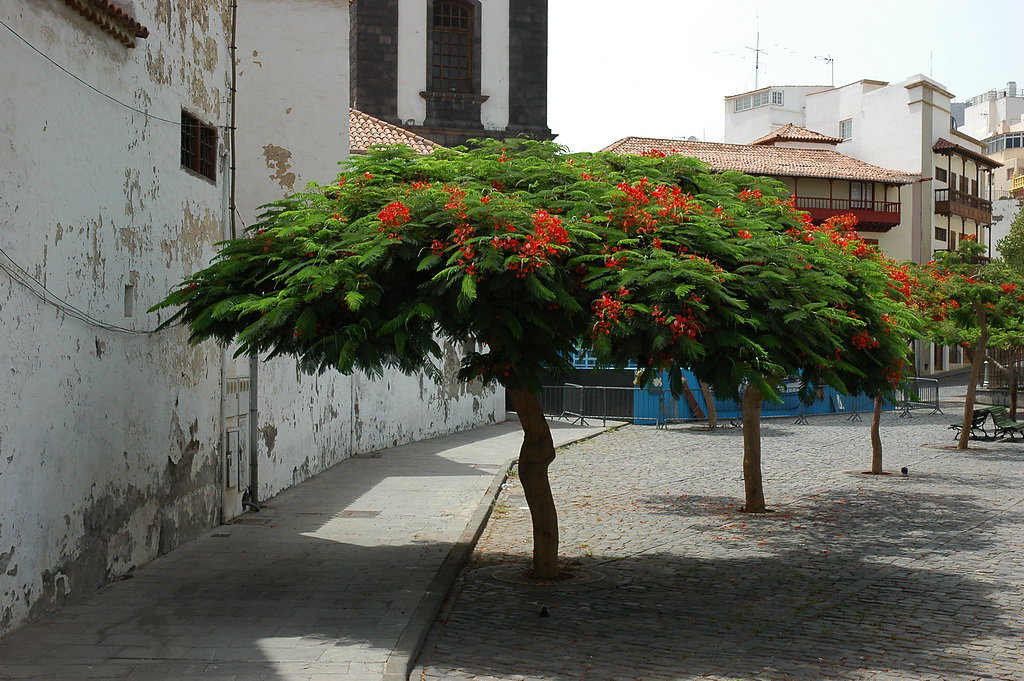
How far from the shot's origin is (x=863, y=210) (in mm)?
55906

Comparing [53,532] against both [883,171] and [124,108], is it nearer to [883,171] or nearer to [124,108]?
[124,108]

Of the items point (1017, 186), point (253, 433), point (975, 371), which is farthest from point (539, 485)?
point (1017, 186)

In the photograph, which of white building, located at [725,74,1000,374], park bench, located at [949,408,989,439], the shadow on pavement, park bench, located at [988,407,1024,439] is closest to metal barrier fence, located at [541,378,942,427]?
park bench, located at [988,407,1024,439]

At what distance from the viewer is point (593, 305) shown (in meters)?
8.78

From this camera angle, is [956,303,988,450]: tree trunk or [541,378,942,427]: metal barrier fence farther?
[541,378,942,427]: metal barrier fence

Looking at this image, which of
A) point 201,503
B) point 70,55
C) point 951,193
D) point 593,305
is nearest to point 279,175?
point 201,503

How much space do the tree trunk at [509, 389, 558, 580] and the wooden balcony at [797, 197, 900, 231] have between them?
Result: 151 ft

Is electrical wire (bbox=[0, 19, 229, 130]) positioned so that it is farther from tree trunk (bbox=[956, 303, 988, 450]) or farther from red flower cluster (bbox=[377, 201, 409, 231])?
tree trunk (bbox=[956, 303, 988, 450])

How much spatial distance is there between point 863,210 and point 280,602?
51.3 metres

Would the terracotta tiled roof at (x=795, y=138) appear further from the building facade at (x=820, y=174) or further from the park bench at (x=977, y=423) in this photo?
the park bench at (x=977, y=423)

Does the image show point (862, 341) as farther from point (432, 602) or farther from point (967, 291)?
point (967, 291)

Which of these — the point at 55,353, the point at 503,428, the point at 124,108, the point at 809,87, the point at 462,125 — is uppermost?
the point at 809,87

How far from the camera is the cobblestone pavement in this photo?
8.00m

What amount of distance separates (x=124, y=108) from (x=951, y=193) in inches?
2315
